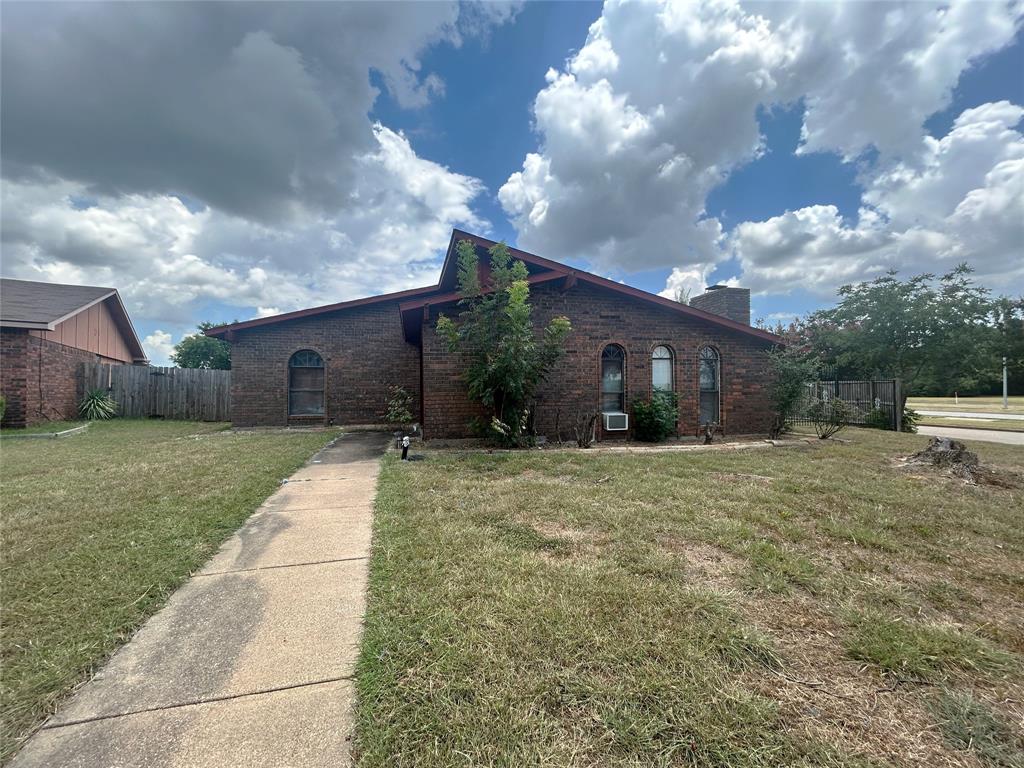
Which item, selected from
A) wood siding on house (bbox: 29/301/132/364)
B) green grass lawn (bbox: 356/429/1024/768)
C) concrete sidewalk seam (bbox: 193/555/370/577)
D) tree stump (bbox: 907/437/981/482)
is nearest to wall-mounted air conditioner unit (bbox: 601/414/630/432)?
green grass lawn (bbox: 356/429/1024/768)

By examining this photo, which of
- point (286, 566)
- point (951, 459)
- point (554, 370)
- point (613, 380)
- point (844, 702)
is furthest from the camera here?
point (613, 380)

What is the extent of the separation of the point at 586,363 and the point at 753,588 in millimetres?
6525

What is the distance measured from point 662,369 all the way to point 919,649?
7843 mm

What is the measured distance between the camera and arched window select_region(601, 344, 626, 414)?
30.3 ft

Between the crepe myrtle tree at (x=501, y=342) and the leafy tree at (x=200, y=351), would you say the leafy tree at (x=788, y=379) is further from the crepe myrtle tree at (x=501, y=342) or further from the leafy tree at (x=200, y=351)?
the leafy tree at (x=200, y=351)

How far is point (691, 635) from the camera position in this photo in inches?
84.4

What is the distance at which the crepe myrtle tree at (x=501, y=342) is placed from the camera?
7.20m

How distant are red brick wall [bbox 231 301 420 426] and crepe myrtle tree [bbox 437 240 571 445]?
16.2ft

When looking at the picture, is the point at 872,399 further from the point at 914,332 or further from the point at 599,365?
the point at 599,365

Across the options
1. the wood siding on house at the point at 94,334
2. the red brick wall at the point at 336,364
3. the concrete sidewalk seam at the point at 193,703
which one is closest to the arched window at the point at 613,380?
the red brick wall at the point at 336,364

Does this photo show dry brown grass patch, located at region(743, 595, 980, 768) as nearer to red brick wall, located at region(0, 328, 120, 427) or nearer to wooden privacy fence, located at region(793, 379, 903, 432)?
wooden privacy fence, located at region(793, 379, 903, 432)

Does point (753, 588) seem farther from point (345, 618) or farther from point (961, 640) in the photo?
point (345, 618)

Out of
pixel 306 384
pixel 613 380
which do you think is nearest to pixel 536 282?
pixel 613 380

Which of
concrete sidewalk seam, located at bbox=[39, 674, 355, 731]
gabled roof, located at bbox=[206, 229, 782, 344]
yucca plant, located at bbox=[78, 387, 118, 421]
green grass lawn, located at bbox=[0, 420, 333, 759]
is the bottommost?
concrete sidewalk seam, located at bbox=[39, 674, 355, 731]
